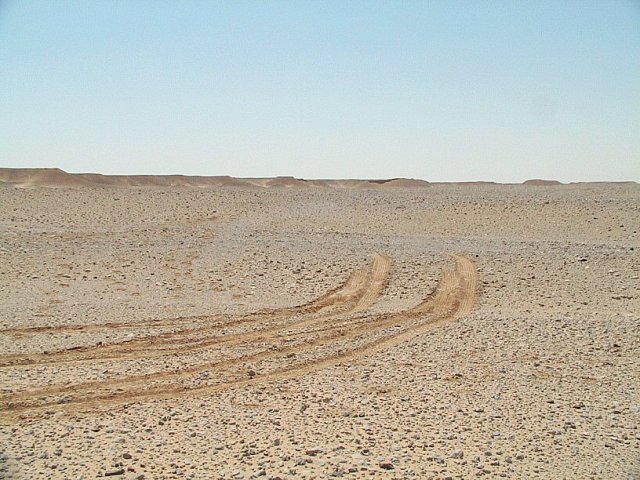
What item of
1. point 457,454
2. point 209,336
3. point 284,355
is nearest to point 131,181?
point 209,336

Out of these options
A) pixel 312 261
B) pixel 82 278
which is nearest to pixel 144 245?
pixel 82 278

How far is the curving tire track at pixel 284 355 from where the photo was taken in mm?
6906

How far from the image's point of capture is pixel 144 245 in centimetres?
1650

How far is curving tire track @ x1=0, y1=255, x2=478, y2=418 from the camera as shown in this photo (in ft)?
22.7

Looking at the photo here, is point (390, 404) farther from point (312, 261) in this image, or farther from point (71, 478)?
point (312, 261)

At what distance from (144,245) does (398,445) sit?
38.7ft

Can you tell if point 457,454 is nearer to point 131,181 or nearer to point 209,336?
point 209,336

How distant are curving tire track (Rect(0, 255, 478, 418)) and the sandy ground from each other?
1.4 inches

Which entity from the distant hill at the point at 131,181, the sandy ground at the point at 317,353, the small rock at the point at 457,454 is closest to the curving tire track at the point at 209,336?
the sandy ground at the point at 317,353

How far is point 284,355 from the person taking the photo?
8.49 m

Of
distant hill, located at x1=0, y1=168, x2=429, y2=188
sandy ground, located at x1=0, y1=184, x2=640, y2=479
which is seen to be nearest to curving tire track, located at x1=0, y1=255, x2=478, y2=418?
sandy ground, located at x1=0, y1=184, x2=640, y2=479

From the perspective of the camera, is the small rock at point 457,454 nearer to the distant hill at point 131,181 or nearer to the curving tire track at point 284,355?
the curving tire track at point 284,355

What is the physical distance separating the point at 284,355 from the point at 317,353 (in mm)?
406

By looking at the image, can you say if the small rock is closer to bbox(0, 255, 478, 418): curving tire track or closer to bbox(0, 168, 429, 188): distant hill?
bbox(0, 255, 478, 418): curving tire track
